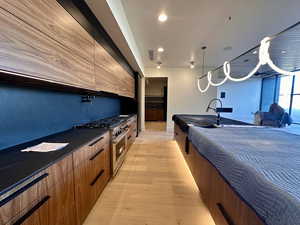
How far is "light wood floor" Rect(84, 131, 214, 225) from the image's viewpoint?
150cm

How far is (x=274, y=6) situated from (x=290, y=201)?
280 centimetres

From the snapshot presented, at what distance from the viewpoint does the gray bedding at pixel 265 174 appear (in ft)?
2.06

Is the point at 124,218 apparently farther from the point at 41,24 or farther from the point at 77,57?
the point at 41,24

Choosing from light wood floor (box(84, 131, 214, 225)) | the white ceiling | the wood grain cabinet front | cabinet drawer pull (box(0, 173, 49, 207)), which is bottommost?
light wood floor (box(84, 131, 214, 225))

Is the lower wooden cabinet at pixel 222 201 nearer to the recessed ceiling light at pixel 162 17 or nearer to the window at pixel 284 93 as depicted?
the recessed ceiling light at pixel 162 17

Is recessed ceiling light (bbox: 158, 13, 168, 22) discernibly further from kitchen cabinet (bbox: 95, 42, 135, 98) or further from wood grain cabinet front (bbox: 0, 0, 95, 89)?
wood grain cabinet front (bbox: 0, 0, 95, 89)

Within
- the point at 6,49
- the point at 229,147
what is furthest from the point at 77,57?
the point at 229,147

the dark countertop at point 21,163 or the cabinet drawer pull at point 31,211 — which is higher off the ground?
the dark countertop at point 21,163

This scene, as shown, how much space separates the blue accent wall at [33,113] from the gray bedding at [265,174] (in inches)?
69.1

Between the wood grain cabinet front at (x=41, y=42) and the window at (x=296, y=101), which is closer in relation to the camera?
the wood grain cabinet front at (x=41, y=42)

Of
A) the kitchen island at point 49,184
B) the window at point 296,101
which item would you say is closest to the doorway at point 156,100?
the window at point 296,101

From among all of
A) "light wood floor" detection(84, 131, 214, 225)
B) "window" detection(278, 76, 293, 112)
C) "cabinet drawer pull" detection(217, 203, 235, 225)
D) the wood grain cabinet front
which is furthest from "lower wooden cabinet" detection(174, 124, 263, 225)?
"window" detection(278, 76, 293, 112)

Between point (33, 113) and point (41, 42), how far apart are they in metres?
0.74

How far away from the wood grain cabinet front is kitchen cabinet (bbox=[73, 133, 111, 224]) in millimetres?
691
